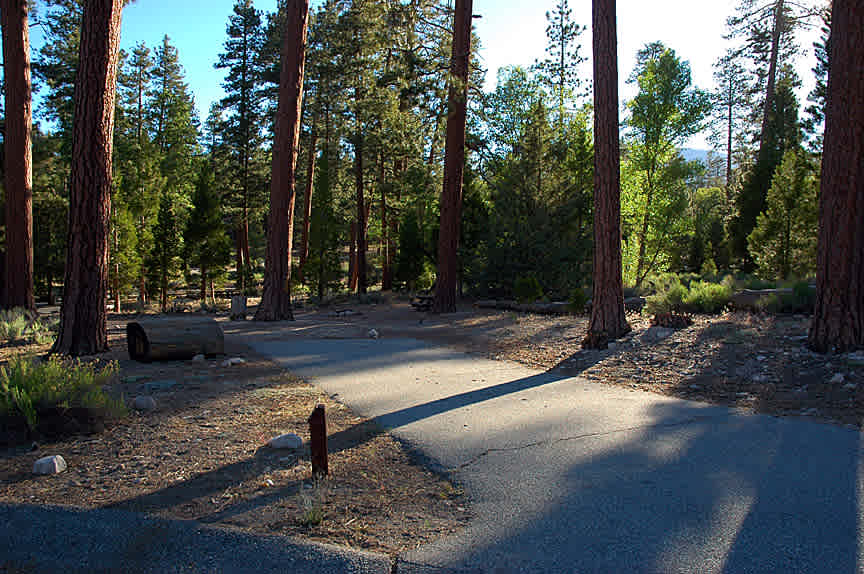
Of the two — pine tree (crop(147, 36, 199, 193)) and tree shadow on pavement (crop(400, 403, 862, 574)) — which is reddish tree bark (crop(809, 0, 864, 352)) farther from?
pine tree (crop(147, 36, 199, 193))

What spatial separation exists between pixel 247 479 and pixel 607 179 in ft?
25.8

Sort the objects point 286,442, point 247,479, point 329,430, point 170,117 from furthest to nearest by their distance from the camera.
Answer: point 170,117 < point 329,430 < point 286,442 < point 247,479

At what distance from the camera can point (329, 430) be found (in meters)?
5.54

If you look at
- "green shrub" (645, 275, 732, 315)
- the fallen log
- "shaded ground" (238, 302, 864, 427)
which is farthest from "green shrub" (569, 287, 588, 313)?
the fallen log

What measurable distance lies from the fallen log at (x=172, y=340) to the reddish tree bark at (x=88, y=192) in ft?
2.76

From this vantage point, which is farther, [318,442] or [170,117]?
[170,117]

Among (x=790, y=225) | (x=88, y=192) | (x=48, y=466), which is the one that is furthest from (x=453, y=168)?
(x=790, y=225)

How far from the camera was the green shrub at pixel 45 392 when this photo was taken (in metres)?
4.89

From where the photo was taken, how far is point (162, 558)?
2949 mm

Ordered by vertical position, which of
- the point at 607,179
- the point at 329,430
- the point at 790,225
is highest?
the point at 790,225

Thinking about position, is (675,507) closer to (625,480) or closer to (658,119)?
(625,480)

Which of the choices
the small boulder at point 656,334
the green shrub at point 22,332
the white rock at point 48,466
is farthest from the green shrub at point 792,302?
the green shrub at point 22,332

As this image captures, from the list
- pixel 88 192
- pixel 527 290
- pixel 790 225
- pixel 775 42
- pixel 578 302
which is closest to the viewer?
pixel 88 192

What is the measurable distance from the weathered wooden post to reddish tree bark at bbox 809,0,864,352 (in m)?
6.88
